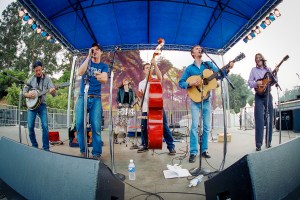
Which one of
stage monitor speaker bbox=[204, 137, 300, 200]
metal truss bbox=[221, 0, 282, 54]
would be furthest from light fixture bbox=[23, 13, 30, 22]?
stage monitor speaker bbox=[204, 137, 300, 200]

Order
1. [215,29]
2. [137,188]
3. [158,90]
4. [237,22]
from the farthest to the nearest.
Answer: [215,29] < [237,22] < [158,90] < [137,188]

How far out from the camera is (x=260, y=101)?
4.79m

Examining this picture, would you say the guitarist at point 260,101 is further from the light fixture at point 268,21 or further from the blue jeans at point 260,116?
the light fixture at point 268,21

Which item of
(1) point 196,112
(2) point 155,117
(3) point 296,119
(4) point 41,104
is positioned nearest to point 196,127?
(1) point 196,112

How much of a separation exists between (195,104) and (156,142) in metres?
1.03

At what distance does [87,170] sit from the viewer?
3.27 feet

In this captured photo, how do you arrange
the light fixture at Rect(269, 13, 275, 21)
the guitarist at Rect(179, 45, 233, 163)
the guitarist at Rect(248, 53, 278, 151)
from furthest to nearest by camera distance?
the light fixture at Rect(269, 13, 275, 21)
the guitarist at Rect(248, 53, 278, 151)
the guitarist at Rect(179, 45, 233, 163)

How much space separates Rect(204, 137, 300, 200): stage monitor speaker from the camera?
0.97 metres

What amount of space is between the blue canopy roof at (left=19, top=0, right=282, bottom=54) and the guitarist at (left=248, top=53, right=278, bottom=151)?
10.1ft

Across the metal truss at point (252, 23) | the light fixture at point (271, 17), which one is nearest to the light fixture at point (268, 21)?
the light fixture at point (271, 17)

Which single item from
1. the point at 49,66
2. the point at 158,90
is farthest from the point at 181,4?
the point at 49,66

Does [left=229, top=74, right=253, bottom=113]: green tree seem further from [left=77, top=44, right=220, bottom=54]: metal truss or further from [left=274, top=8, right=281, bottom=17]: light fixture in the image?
[left=274, top=8, right=281, bottom=17]: light fixture

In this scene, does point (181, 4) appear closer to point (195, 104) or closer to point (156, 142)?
point (195, 104)

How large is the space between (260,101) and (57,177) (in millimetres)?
4781
